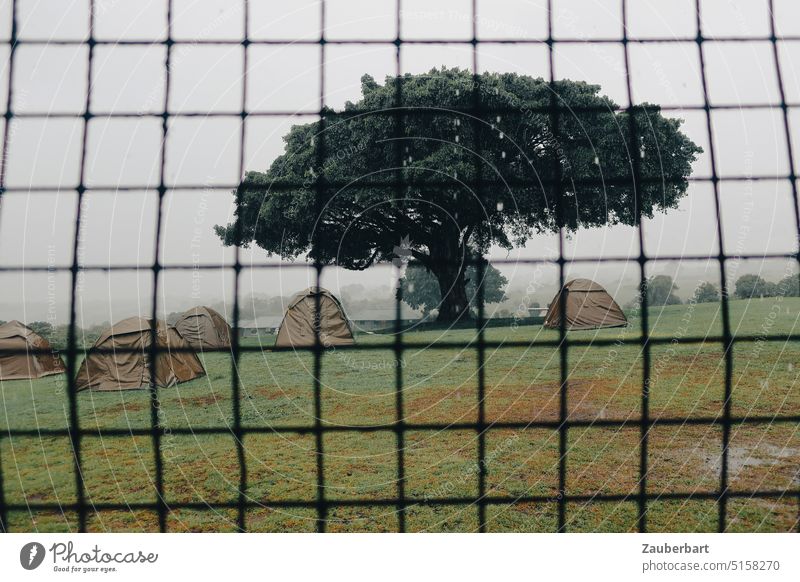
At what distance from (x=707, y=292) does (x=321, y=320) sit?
1383 millimetres

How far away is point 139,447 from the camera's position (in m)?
1.80

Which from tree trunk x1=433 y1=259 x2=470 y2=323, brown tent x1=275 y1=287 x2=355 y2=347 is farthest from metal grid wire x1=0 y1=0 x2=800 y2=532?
tree trunk x1=433 y1=259 x2=470 y2=323

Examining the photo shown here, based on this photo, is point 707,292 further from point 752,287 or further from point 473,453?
point 473,453

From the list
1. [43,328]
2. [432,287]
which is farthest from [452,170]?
[43,328]

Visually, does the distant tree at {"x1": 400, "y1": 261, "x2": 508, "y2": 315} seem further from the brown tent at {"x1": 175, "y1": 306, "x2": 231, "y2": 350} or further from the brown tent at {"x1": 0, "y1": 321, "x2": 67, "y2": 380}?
the brown tent at {"x1": 0, "y1": 321, "x2": 67, "y2": 380}

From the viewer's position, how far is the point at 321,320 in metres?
1.94

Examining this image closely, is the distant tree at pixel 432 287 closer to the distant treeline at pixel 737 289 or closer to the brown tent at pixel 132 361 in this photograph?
the distant treeline at pixel 737 289

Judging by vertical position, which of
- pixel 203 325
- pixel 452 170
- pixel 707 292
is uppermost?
pixel 452 170

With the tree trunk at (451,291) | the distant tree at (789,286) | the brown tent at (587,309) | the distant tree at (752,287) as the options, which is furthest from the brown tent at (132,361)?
the distant tree at (789,286)

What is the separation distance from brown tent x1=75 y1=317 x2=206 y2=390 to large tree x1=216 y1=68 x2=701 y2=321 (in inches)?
20.3

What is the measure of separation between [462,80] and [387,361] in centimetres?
148

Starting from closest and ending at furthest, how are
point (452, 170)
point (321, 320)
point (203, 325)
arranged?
point (321, 320) < point (203, 325) < point (452, 170)

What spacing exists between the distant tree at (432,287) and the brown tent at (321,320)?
12.6 inches

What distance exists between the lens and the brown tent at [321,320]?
78.5 inches
